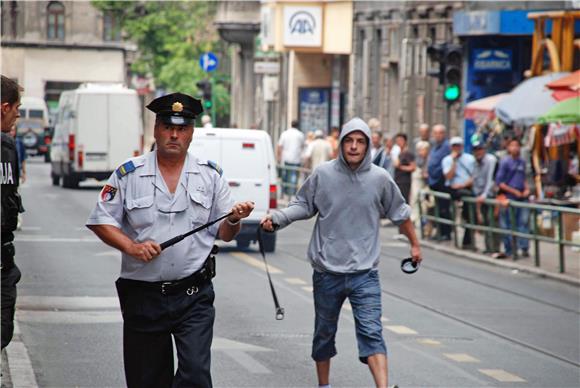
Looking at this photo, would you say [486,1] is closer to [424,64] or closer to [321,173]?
[424,64]

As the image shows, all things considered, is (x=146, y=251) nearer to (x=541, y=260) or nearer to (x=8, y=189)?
(x=8, y=189)

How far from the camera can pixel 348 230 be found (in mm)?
10367

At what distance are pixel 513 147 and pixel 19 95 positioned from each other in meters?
15.9

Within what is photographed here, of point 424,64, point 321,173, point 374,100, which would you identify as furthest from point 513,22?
point 321,173

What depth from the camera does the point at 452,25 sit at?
40375 millimetres

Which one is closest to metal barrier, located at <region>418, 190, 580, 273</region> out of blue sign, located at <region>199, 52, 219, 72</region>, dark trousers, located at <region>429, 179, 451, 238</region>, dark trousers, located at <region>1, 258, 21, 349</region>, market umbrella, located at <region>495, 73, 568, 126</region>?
dark trousers, located at <region>429, 179, 451, 238</region>

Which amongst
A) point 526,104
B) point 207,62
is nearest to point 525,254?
point 526,104

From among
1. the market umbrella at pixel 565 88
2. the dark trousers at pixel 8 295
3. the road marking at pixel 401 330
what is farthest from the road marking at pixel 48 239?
the dark trousers at pixel 8 295

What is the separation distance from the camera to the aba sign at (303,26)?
51.4 metres

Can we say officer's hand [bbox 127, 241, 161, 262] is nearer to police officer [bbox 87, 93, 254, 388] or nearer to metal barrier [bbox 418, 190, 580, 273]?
police officer [bbox 87, 93, 254, 388]

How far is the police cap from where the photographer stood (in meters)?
7.84

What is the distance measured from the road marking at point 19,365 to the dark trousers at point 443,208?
1351 cm

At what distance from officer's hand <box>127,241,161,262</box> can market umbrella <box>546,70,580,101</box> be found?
17139 millimetres

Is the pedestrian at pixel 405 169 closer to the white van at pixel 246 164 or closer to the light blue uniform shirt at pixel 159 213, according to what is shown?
the white van at pixel 246 164
